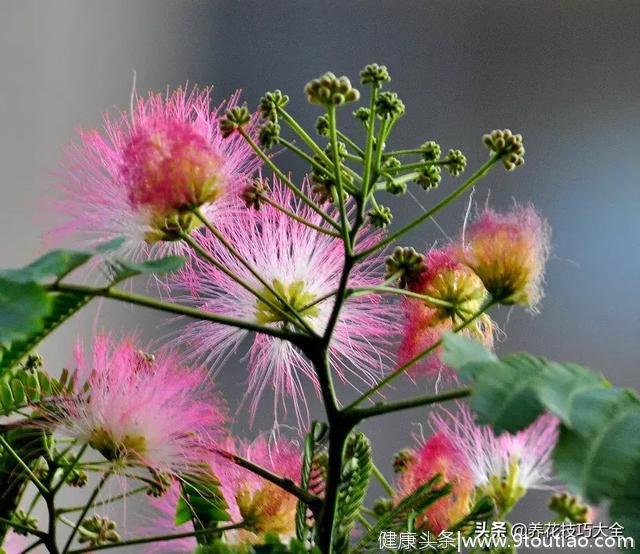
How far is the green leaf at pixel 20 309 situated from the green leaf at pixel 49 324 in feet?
0.18

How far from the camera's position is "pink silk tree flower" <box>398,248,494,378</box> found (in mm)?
511

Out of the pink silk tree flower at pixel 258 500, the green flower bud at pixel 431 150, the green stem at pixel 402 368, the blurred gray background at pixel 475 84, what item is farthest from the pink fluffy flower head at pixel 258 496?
the blurred gray background at pixel 475 84

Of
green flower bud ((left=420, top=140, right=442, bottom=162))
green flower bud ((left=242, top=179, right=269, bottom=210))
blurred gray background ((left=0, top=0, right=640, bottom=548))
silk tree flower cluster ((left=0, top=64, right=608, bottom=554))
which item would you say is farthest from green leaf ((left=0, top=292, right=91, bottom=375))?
blurred gray background ((left=0, top=0, right=640, bottom=548))

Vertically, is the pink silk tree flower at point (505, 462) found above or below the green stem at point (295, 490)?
above

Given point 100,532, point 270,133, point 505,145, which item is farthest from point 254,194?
point 100,532

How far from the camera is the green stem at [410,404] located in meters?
0.39

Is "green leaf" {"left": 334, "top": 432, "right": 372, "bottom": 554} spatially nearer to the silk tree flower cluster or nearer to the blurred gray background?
the silk tree flower cluster

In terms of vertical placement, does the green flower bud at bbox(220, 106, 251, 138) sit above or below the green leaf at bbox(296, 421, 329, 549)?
above

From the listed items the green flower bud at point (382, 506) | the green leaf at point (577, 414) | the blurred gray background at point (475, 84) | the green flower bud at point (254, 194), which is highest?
the blurred gray background at point (475, 84)

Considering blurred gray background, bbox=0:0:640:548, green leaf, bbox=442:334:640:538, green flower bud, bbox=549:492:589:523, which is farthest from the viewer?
blurred gray background, bbox=0:0:640:548

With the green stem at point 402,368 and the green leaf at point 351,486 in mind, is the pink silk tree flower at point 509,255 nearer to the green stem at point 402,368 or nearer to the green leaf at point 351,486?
the green stem at point 402,368

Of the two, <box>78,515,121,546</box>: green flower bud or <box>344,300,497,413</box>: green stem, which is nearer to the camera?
<box>344,300,497,413</box>: green stem

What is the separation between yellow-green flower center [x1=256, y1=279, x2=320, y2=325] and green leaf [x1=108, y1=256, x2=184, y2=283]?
0.11 m

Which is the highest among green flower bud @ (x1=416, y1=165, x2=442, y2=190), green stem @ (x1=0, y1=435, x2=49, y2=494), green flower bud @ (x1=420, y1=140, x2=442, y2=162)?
green flower bud @ (x1=420, y1=140, x2=442, y2=162)
